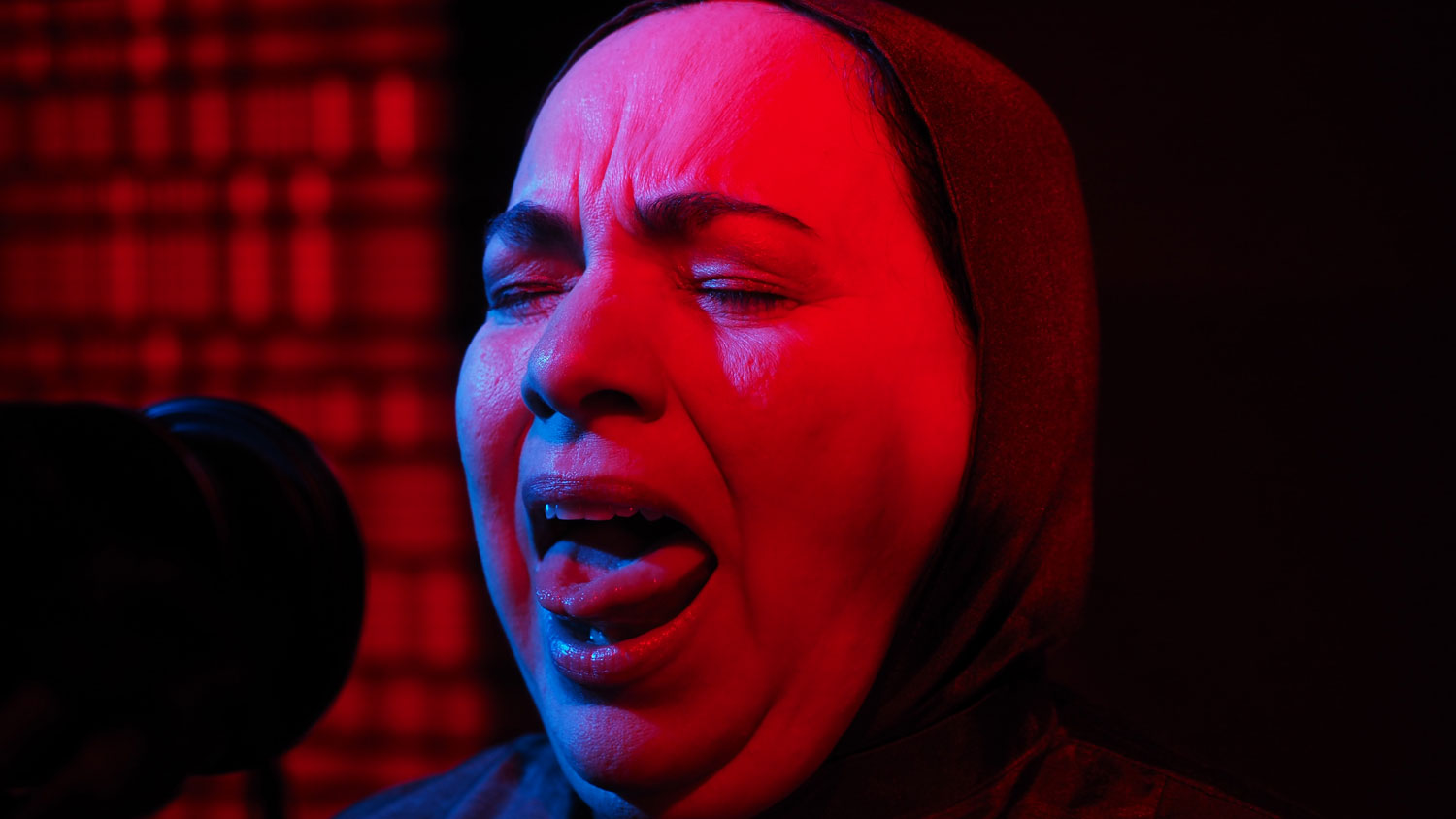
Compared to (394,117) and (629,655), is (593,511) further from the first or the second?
(394,117)

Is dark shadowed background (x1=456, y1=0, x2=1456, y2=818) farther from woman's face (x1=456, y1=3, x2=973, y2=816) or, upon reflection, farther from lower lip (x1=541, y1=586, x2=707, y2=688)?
lower lip (x1=541, y1=586, x2=707, y2=688)

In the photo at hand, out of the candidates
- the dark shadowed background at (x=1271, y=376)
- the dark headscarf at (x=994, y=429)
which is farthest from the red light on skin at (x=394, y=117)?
the dark headscarf at (x=994, y=429)

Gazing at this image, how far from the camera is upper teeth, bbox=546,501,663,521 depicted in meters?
0.72

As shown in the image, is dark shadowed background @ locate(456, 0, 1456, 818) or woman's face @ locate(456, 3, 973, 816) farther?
dark shadowed background @ locate(456, 0, 1456, 818)

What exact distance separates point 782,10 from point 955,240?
239 mm

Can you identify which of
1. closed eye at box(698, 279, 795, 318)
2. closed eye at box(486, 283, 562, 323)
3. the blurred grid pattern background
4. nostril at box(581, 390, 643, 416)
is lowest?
the blurred grid pattern background

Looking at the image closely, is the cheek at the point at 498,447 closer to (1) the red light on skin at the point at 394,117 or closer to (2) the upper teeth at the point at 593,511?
(2) the upper teeth at the point at 593,511

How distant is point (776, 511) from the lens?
28.6 inches

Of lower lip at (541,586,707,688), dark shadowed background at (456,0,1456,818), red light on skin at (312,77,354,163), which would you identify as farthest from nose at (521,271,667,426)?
red light on skin at (312,77,354,163)

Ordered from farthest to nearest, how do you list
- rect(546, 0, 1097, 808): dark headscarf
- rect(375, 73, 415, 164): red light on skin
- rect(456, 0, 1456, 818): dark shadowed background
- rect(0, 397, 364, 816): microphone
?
rect(375, 73, 415, 164): red light on skin → rect(456, 0, 1456, 818): dark shadowed background → rect(546, 0, 1097, 808): dark headscarf → rect(0, 397, 364, 816): microphone

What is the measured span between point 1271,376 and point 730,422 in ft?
2.73

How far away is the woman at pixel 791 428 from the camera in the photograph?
73 cm

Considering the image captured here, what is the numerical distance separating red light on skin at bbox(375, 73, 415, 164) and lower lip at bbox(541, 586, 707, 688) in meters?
1.33

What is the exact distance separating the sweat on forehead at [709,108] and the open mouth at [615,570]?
0.81 feet
